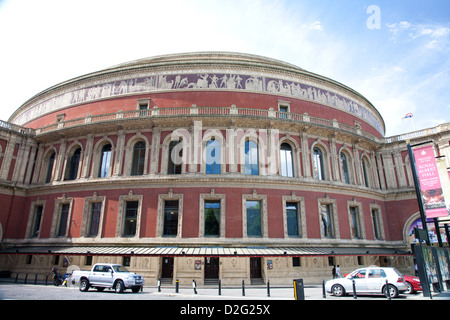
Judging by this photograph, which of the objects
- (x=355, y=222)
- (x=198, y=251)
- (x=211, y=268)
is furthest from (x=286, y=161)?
(x=211, y=268)

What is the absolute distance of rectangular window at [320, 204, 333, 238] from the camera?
980 inches

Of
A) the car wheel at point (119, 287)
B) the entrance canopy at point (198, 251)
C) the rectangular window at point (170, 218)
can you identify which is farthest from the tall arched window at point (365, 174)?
the car wheel at point (119, 287)

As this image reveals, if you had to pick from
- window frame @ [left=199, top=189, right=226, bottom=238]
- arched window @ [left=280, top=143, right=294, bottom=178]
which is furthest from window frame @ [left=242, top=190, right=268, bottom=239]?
arched window @ [left=280, top=143, right=294, bottom=178]

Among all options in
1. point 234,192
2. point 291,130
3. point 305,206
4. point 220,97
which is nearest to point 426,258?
point 305,206

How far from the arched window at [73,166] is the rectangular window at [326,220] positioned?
23325mm

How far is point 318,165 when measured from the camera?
2664 cm

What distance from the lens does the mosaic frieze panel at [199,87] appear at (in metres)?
27.1

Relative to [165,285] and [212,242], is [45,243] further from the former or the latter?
[212,242]

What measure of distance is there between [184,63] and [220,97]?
5.05m

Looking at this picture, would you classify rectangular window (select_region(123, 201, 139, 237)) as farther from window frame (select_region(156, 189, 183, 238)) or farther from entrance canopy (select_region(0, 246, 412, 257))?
window frame (select_region(156, 189, 183, 238))

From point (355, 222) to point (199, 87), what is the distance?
1977cm

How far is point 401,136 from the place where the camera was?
31.9m
